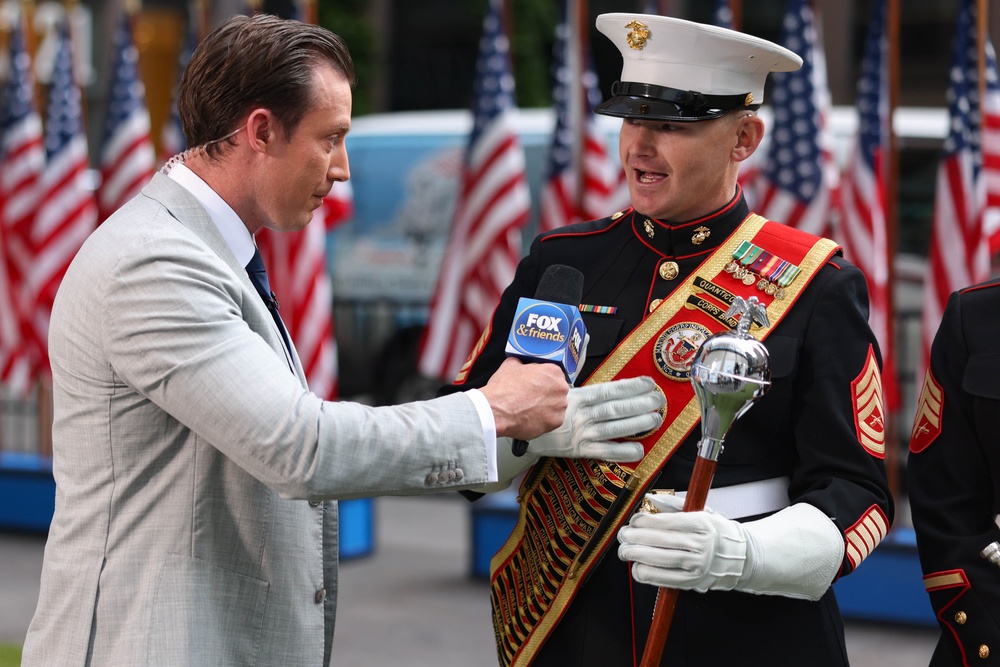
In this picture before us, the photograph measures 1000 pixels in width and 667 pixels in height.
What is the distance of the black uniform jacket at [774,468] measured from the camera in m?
2.19

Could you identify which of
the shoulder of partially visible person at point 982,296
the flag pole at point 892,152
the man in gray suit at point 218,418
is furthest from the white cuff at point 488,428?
the flag pole at point 892,152

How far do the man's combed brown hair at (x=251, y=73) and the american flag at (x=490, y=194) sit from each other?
492cm

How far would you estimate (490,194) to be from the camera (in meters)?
7.09

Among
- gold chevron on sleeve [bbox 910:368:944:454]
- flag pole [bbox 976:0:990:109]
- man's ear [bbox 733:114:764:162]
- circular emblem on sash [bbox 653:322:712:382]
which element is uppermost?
flag pole [bbox 976:0:990:109]

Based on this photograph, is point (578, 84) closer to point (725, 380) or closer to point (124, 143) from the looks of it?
point (124, 143)

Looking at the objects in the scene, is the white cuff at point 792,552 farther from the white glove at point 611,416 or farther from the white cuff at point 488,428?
the white cuff at point 488,428

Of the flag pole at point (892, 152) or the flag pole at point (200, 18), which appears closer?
the flag pole at point (892, 152)

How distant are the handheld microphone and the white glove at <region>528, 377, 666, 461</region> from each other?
0.40ft

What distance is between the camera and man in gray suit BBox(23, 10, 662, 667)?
1858 mm

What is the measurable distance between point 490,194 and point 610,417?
497cm

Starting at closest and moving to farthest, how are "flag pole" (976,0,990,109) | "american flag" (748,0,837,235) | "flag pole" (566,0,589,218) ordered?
1. "flag pole" (976,0,990,109)
2. "american flag" (748,0,837,235)
3. "flag pole" (566,0,589,218)

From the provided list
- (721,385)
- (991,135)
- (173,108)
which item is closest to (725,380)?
(721,385)

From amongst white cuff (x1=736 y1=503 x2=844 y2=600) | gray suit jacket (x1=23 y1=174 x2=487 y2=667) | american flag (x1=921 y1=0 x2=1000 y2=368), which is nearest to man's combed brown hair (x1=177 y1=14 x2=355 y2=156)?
gray suit jacket (x1=23 y1=174 x2=487 y2=667)

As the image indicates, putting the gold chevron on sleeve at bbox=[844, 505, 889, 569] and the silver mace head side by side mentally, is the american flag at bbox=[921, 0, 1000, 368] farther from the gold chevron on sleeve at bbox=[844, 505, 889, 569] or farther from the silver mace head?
the silver mace head
